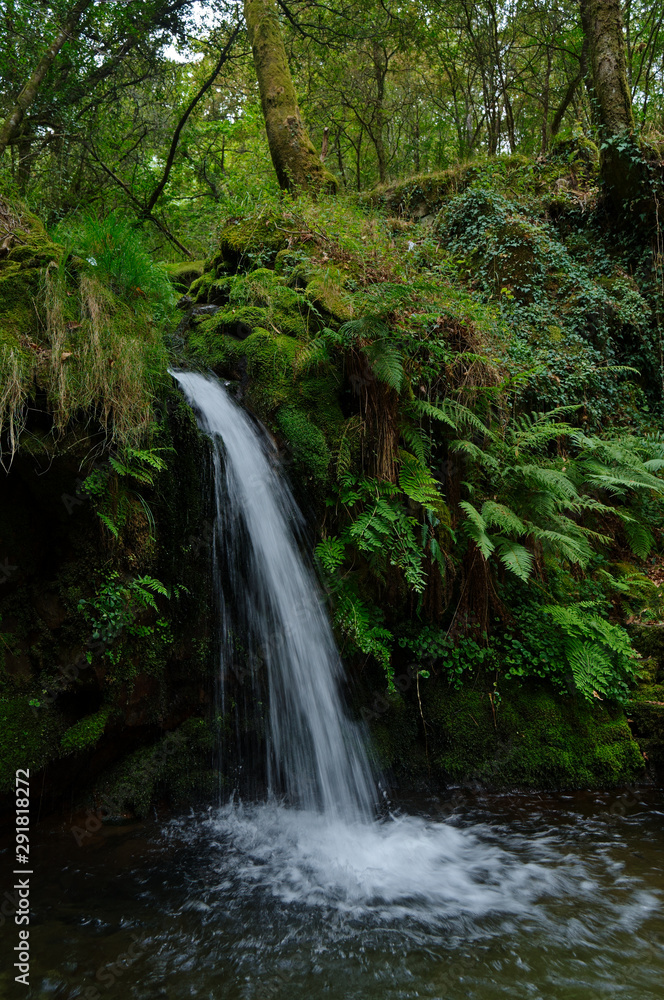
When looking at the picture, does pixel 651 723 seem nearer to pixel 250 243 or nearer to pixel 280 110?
pixel 250 243

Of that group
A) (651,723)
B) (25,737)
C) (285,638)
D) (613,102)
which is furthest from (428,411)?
(613,102)

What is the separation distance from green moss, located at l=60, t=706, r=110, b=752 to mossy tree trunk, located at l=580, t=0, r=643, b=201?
979 centimetres

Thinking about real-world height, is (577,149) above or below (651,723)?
above

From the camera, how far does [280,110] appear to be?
326 inches

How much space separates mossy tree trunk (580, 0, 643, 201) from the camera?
789cm

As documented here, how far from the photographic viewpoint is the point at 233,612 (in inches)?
167

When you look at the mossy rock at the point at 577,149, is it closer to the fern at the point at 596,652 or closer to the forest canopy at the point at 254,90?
the forest canopy at the point at 254,90

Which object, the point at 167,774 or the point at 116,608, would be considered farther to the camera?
the point at 167,774

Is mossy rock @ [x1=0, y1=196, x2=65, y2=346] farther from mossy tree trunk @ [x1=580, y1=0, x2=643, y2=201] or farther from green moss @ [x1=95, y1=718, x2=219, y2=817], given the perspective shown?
mossy tree trunk @ [x1=580, y1=0, x2=643, y2=201]

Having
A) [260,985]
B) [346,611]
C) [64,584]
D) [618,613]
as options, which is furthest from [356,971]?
[618,613]

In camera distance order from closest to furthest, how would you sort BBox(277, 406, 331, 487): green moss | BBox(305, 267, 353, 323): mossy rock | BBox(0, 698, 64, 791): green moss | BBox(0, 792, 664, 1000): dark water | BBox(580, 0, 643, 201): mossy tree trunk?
BBox(0, 792, 664, 1000): dark water < BBox(0, 698, 64, 791): green moss < BBox(277, 406, 331, 487): green moss < BBox(305, 267, 353, 323): mossy rock < BBox(580, 0, 643, 201): mossy tree trunk

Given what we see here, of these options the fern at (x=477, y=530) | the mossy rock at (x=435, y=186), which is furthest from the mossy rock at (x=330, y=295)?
the mossy rock at (x=435, y=186)

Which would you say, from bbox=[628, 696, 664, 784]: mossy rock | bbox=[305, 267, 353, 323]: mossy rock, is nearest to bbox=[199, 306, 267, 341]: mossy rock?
bbox=[305, 267, 353, 323]: mossy rock

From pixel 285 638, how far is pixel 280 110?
8.35m
